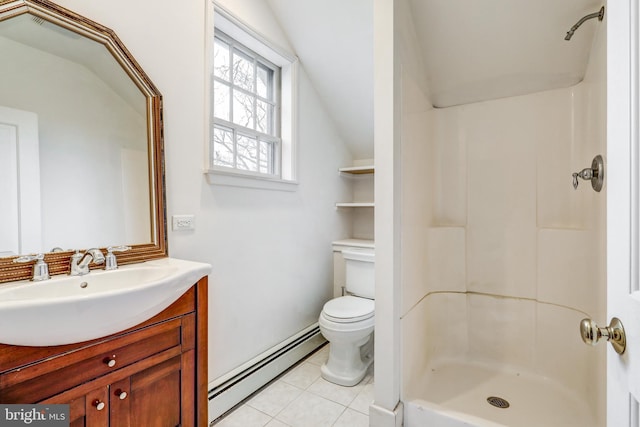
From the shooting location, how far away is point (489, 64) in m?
1.69

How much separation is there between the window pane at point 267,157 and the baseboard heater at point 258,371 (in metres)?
1.25

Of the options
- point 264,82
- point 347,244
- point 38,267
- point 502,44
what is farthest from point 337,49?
point 38,267

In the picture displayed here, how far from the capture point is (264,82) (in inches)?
87.4

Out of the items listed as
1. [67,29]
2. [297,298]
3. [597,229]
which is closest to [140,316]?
[67,29]

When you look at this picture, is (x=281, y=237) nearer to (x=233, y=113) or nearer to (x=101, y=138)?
(x=233, y=113)

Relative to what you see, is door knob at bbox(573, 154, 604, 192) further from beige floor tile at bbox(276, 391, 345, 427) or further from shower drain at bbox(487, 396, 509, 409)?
beige floor tile at bbox(276, 391, 345, 427)

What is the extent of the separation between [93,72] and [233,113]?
2.69 ft

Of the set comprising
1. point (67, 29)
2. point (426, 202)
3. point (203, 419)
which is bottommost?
point (203, 419)

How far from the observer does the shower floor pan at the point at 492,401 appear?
133cm

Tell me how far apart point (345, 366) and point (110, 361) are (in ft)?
4.54

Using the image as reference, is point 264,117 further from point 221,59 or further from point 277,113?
point 221,59

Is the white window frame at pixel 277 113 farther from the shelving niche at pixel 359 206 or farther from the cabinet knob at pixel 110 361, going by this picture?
the cabinet knob at pixel 110 361

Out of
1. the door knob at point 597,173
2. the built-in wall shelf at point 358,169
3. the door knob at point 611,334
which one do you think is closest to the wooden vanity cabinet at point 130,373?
the door knob at point 611,334

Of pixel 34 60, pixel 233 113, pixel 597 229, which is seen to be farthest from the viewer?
pixel 233 113
